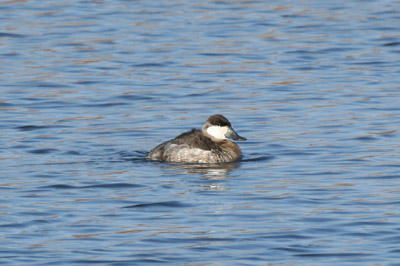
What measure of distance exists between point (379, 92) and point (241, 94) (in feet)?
8.28

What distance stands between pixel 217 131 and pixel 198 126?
1.74m

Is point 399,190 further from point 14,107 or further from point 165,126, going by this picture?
point 14,107

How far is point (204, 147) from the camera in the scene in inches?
591

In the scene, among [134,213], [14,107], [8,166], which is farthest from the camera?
[14,107]

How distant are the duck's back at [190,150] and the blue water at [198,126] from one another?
198 millimetres

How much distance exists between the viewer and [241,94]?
19.6 metres

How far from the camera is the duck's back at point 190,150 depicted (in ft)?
48.4

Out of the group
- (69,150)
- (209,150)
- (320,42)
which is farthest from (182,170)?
(320,42)

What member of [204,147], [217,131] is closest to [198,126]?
[217,131]

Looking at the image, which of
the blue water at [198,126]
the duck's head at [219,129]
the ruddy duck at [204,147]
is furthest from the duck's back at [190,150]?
the duck's head at [219,129]

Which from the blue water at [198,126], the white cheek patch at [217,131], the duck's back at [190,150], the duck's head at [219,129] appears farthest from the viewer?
the white cheek patch at [217,131]

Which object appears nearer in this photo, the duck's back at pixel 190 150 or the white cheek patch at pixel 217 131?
the duck's back at pixel 190 150

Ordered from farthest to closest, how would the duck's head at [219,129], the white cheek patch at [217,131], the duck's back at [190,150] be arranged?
1. the white cheek patch at [217,131]
2. the duck's head at [219,129]
3. the duck's back at [190,150]

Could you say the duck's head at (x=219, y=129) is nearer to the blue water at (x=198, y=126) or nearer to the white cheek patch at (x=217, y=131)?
the white cheek patch at (x=217, y=131)
